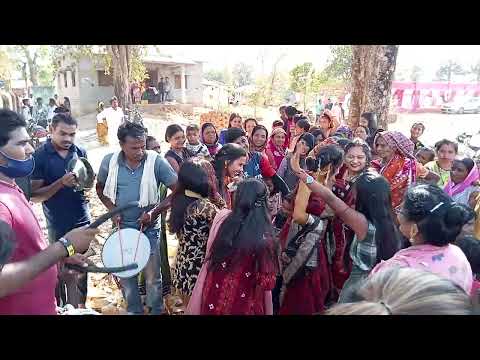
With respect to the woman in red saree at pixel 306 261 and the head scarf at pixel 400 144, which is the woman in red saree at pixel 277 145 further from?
the woman in red saree at pixel 306 261

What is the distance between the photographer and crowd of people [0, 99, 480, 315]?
4.92 feet

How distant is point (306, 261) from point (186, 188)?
0.82m

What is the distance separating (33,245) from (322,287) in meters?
1.60

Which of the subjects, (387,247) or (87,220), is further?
(87,220)

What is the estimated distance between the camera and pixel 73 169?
2773 millimetres

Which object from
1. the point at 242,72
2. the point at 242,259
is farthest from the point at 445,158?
the point at 242,72

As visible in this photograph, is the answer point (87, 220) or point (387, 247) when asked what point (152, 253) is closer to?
point (87, 220)

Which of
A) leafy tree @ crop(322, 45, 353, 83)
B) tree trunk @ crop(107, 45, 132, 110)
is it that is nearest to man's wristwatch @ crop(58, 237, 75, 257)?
tree trunk @ crop(107, 45, 132, 110)

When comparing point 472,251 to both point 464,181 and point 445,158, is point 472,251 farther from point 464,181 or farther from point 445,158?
point 445,158

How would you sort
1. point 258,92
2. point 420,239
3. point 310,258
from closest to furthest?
1. point 420,239
2. point 310,258
3. point 258,92

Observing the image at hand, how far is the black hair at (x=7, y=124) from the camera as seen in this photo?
1.80 metres

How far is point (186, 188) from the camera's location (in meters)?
2.43

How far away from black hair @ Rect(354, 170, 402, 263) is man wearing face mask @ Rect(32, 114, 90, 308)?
73.2 inches

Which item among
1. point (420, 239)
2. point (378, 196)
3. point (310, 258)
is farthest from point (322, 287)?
point (420, 239)
